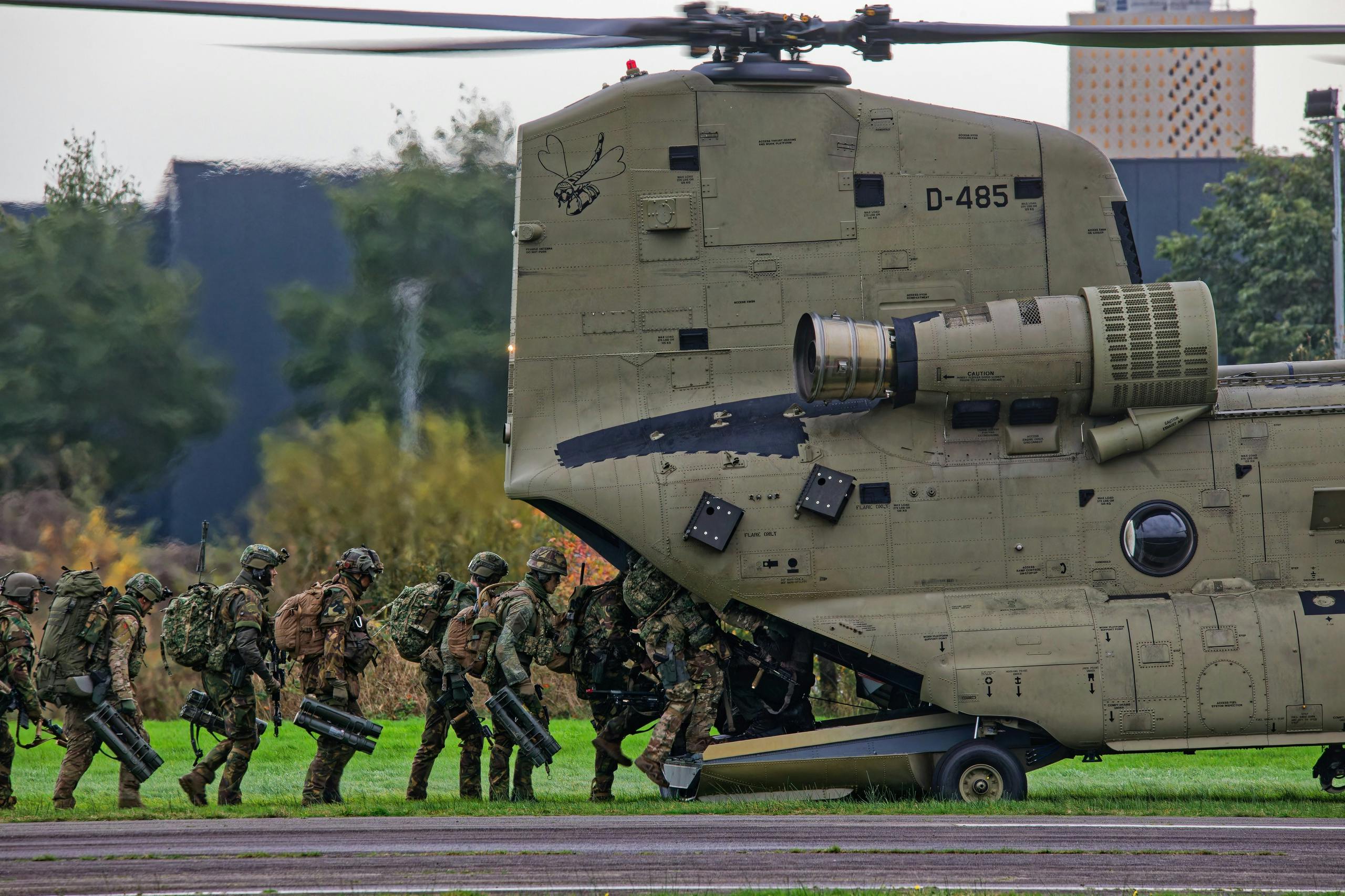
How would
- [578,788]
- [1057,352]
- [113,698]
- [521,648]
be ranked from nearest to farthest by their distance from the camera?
[1057,352]
[521,648]
[113,698]
[578,788]

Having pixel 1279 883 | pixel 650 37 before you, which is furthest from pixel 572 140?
pixel 1279 883

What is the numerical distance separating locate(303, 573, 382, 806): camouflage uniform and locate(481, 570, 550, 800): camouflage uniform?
1.16m

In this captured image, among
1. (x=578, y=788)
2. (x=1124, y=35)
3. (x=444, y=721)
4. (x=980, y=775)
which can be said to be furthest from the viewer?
(x=578, y=788)

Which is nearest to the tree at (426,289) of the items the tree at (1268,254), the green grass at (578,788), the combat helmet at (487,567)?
the green grass at (578,788)

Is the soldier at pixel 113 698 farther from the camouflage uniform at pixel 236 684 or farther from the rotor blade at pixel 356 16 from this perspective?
the rotor blade at pixel 356 16

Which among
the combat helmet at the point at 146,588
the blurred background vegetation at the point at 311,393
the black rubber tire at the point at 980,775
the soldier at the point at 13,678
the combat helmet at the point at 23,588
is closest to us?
the black rubber tire at the point at 980,775

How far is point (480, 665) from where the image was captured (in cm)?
1377

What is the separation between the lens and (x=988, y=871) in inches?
368

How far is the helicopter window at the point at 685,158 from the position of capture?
13.8 m

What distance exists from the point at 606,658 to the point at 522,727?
1.11 metres

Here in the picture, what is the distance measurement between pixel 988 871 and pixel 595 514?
208 inches

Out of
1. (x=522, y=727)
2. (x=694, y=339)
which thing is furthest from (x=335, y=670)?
(x=694, y=339)

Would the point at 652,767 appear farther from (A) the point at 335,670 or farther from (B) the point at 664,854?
(B) the point at 664,854

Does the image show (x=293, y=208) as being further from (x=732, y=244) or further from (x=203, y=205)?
(x=732, y=244)
